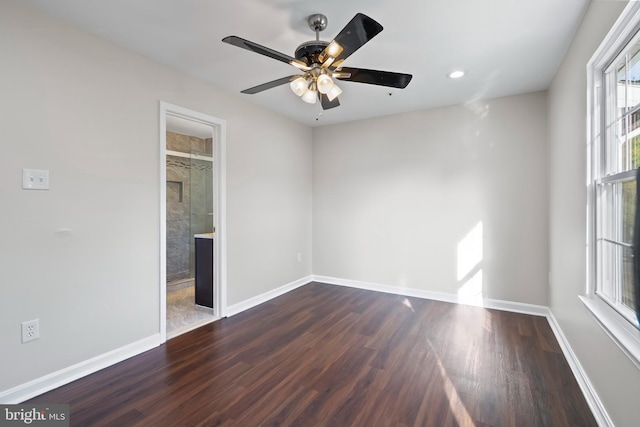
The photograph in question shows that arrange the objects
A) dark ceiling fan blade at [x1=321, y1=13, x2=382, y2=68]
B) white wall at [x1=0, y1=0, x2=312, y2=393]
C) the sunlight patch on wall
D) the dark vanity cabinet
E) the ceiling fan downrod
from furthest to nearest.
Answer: the sunlight patch on wall < the dark vanity cabinet < the ceiling fan downrod < white wall at [x1=0, y1=0, x2=312, y2=393] < dark ceiling fan blade at [x1=321, y1=13, x2=382, y2=68]

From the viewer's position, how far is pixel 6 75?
1786mm

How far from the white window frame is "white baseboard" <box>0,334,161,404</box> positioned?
3199mm

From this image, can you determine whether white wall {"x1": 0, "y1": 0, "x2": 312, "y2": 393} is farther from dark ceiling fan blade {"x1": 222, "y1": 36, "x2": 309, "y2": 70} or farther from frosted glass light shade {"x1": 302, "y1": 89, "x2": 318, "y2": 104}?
frosted glass light shade {"x1": 302, "y1": 89, "x2": 318, "y2": 104}

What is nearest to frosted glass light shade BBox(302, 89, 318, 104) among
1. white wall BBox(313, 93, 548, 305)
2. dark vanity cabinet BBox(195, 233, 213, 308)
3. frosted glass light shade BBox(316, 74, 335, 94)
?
frosted glass light shade BBox(316, 74, 335, 94)

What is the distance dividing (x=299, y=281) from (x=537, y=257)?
3.10 meters

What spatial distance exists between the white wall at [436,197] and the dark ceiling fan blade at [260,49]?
253 cm

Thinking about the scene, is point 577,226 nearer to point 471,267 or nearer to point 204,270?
point 471,267

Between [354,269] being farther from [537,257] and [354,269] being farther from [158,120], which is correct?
[158,120]

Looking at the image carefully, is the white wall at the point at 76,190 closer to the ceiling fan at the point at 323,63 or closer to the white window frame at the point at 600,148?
the ceiling fan at the point at 323,63

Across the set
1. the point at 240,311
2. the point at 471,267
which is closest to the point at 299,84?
the point at 240,311

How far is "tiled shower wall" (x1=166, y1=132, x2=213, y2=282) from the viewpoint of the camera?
4.62 m

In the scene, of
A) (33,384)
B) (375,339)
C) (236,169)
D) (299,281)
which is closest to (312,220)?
(299,281)

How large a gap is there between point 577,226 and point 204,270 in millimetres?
3611
